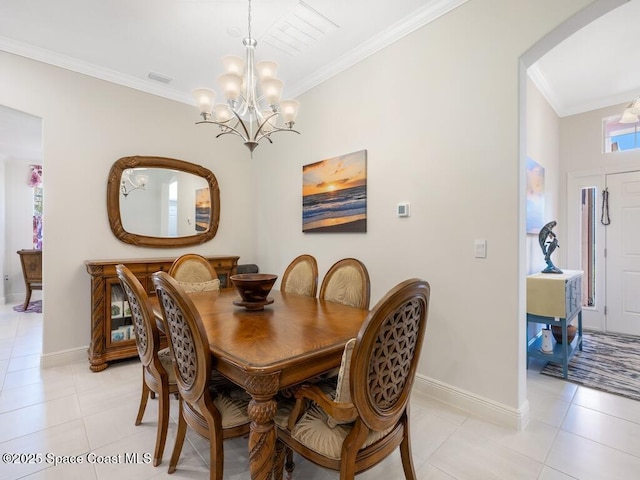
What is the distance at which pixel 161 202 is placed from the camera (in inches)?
143

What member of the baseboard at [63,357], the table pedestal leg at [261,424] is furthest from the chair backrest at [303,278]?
the baseboard at [63,357]

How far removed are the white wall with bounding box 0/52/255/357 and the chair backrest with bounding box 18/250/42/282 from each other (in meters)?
2.96

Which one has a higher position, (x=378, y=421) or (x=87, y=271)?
(x=87, y=271)

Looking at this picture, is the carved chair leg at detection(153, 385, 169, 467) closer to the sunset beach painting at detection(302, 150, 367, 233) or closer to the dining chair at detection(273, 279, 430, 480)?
the dining chair at detection(273, 279, 430, 480)

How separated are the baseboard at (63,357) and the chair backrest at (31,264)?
307 cm

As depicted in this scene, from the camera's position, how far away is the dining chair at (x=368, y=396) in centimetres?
107

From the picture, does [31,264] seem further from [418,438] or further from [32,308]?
[418,438]

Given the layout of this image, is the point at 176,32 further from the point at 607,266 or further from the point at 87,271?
the point at 607,266

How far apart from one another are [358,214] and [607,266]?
142 inches

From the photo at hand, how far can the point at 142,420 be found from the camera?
2074mm

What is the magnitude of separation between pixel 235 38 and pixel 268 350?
2.72m

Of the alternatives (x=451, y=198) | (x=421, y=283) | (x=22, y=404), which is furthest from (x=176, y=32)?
(x=22, y=404)

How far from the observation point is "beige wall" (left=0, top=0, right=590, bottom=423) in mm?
2027

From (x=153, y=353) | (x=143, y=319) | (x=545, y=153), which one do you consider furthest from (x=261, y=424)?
(x=545, y=153)
